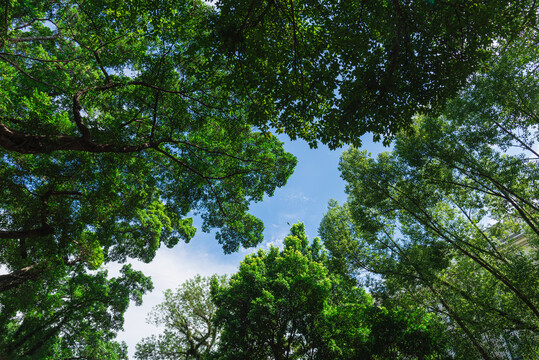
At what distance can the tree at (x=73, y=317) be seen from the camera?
13.0 m

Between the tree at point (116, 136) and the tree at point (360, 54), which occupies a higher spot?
the tree at point (116, 136)

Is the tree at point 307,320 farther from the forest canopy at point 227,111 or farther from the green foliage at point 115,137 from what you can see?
the green foliage at point 115,137

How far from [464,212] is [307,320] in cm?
869

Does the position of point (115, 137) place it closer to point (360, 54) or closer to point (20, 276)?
point (360, 54)

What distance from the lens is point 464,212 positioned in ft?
35.6

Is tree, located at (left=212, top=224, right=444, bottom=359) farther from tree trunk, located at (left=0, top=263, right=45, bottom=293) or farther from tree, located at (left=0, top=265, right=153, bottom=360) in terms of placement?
tree trunk, located at (left=0, top=263, right=45, bottom=293)

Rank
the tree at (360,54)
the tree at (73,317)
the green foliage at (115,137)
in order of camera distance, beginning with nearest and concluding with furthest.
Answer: the tree at (360,54) → the green foliage at (115,137) → the tree at (73,317)

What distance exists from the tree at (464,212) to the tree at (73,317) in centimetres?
1346

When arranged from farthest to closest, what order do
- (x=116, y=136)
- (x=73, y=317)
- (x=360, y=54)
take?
(x=73, y=317)
(x=116, y=136)
(x=360, y=54)

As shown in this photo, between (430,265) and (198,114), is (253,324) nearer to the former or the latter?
(430,265)

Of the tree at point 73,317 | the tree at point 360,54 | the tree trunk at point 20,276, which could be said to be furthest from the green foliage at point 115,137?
the tree at point 73,317

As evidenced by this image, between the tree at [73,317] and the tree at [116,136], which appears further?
the tree at [73,317]

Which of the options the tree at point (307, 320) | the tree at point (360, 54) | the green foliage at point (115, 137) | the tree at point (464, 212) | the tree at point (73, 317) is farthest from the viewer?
the tree at point (73, 317)

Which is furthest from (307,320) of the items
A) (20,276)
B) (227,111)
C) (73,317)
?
(73,317)
